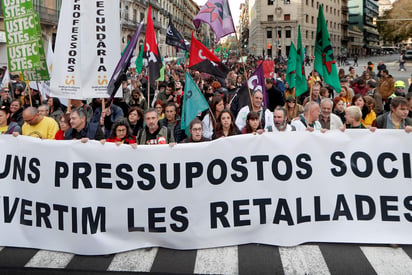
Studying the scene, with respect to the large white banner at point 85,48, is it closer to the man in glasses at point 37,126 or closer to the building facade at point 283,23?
the man in glasses at point 37,126

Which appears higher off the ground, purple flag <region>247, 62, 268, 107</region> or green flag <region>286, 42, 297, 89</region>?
green flag <region>286, 42, 297, 89</region>

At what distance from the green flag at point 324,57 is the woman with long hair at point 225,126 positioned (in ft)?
7.52

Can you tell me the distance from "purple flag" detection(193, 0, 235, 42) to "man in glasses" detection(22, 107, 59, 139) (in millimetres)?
3366

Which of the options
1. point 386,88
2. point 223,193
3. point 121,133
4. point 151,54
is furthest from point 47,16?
point 223,193

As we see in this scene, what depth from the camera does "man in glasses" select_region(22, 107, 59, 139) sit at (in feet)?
19.9

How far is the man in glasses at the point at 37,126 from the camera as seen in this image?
6.06 metres

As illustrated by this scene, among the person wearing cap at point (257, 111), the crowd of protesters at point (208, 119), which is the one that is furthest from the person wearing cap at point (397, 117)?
the person wearing cap at point (257, 111)

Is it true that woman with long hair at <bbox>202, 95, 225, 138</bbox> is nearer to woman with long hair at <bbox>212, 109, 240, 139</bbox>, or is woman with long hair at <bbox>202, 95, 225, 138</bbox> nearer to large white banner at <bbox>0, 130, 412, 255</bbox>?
woman with long hair at <bbox>212, 109, 240, 139</bbox>

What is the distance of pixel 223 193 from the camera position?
176 inches

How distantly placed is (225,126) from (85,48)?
7.29 feet

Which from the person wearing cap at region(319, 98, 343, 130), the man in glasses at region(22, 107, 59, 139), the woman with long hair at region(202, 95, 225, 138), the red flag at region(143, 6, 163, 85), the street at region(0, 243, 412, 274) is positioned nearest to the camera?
the street at region(0, 243, 412, 274)

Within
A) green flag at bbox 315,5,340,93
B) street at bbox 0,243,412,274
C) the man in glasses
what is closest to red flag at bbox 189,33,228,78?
green flag at bbox 315,5,340,93

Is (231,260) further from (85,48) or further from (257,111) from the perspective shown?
(85,48)

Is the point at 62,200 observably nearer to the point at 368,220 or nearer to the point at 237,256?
the point at 237,256
